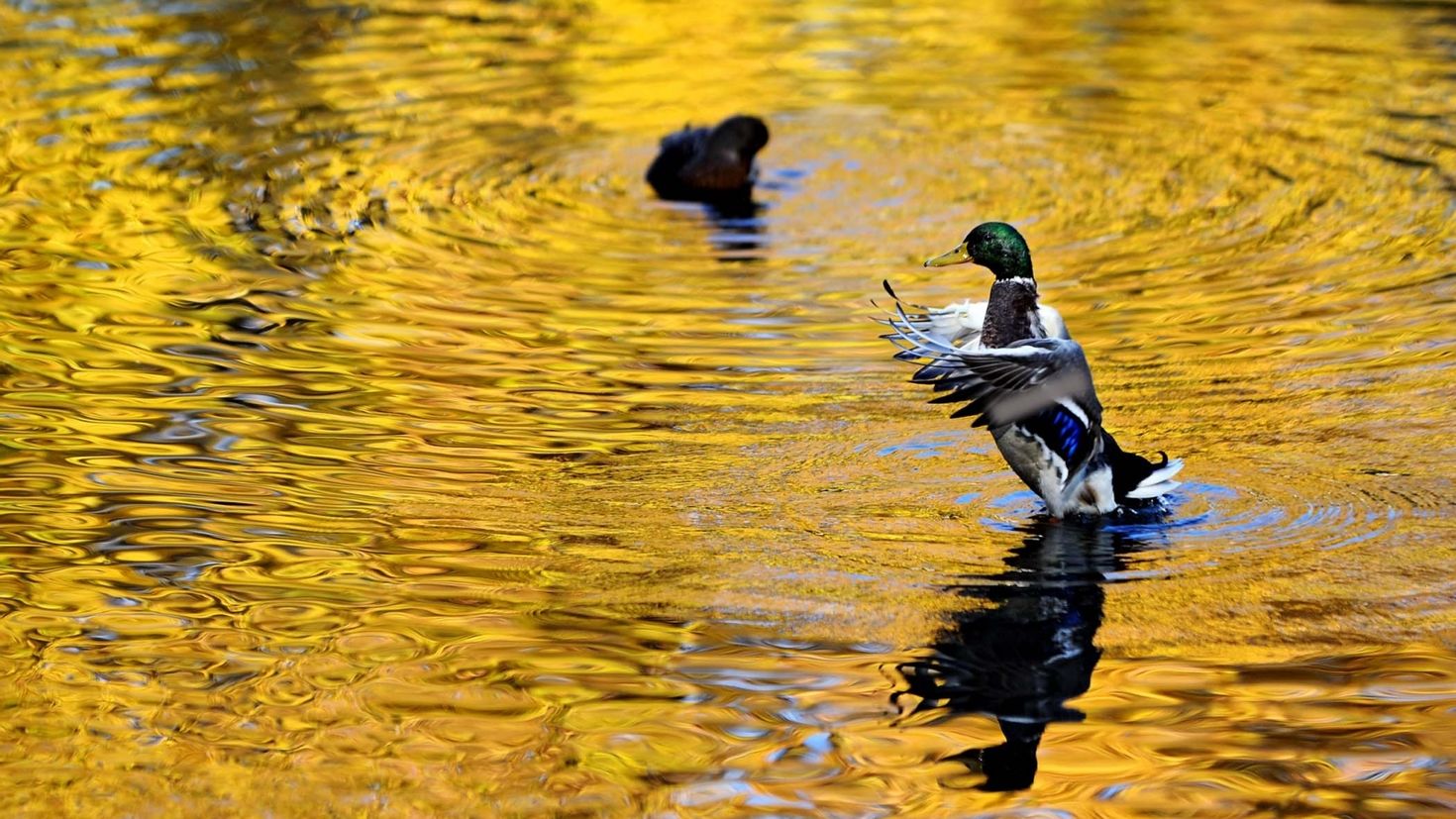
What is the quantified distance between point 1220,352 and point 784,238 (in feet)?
10.3

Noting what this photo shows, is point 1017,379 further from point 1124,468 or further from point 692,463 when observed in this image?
point 692,463

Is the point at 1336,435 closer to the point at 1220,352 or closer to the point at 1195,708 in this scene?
the point at 1220,352

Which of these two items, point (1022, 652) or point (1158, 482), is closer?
point (1022, 652)

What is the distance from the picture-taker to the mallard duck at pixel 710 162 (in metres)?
12.2

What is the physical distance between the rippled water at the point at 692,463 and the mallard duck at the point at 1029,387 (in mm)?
177

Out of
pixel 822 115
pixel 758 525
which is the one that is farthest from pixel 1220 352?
pixel 822 115

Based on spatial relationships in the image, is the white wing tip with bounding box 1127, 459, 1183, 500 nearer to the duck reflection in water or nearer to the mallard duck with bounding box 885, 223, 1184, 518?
the mallard duck with bounding box 885, 223, 1184, 518

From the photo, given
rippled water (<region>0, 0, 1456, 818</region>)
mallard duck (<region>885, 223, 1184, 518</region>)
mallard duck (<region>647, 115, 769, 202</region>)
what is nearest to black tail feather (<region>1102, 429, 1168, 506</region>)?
mallard duck (<region>885, 223, 1184, 518</region>)

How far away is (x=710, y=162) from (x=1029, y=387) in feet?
19.4

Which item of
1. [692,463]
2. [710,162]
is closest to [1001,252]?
[692,463]

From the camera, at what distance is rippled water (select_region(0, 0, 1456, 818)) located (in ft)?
17.2

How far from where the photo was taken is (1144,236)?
10898 millimetres

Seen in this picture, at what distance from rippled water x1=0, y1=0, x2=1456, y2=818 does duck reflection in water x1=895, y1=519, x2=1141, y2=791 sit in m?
0.02

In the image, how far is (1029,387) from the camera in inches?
256
